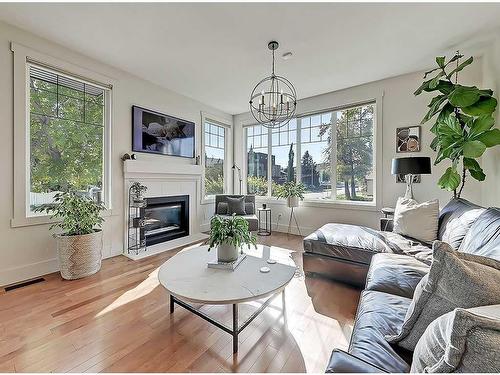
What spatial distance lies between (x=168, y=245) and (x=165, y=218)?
57 centimetres

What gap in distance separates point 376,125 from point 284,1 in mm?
2569

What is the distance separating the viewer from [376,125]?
3795mm

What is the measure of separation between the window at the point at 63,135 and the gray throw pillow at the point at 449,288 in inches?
140

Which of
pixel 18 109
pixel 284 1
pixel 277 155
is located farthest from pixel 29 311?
pixel 277 155

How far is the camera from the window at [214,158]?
16.5 feet

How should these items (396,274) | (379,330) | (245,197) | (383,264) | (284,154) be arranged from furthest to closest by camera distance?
(284,154), (245,197), (383,264), (396,274), (379,330)

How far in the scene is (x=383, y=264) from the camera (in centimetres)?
185

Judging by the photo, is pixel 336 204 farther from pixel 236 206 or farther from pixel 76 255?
pixel 76 255

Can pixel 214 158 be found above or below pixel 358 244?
above

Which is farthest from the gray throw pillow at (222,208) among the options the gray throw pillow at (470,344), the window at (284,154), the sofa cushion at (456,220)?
the gray throw pillow at (470,344)

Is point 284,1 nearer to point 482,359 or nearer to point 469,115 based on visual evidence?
point 469,115

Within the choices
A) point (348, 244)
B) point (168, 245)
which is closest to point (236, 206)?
point (168, 245)

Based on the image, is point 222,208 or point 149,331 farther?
point 222,208

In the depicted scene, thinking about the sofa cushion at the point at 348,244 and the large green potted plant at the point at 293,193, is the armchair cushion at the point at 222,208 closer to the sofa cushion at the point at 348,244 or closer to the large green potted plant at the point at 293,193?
the large green potted plant at the point at 293,193
